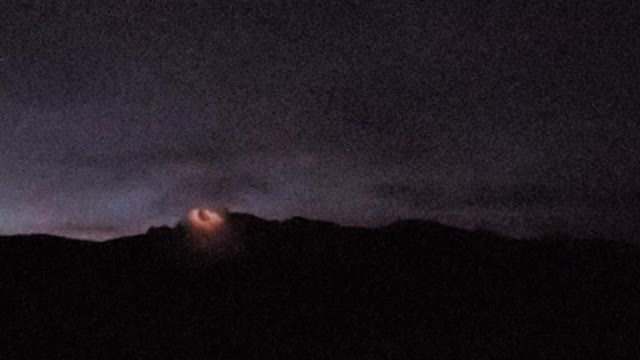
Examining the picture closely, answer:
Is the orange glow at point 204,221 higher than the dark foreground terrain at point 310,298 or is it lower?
higher

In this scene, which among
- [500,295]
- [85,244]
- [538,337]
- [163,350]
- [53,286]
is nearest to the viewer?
[163,350]

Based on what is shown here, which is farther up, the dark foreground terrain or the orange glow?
the orange glow

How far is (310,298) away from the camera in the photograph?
1117 inches

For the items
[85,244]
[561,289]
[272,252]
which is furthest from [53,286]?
[561,289]

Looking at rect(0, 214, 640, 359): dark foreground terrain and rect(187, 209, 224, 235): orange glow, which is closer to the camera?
rect(0, 214, 640, 359): dark foreground terrain

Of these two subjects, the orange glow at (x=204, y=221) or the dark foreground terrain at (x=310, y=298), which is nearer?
the dark foreground terrain at (x=310, y=298)

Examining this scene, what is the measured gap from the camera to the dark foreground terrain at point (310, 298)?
72.6 feet

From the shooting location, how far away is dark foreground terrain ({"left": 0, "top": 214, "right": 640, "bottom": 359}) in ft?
72.6

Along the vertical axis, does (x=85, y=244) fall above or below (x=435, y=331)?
above

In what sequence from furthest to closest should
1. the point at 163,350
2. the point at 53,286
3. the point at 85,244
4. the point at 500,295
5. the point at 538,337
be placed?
the point at 85,244
the point at 500,295
the point at 53,286
the point at 538,337
the point at 163,350

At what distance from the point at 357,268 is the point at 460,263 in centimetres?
513

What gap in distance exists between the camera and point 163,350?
69.3 ft

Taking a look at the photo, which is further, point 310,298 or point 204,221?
point 204,221

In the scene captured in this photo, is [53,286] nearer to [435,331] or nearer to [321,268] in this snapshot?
[321,268]
